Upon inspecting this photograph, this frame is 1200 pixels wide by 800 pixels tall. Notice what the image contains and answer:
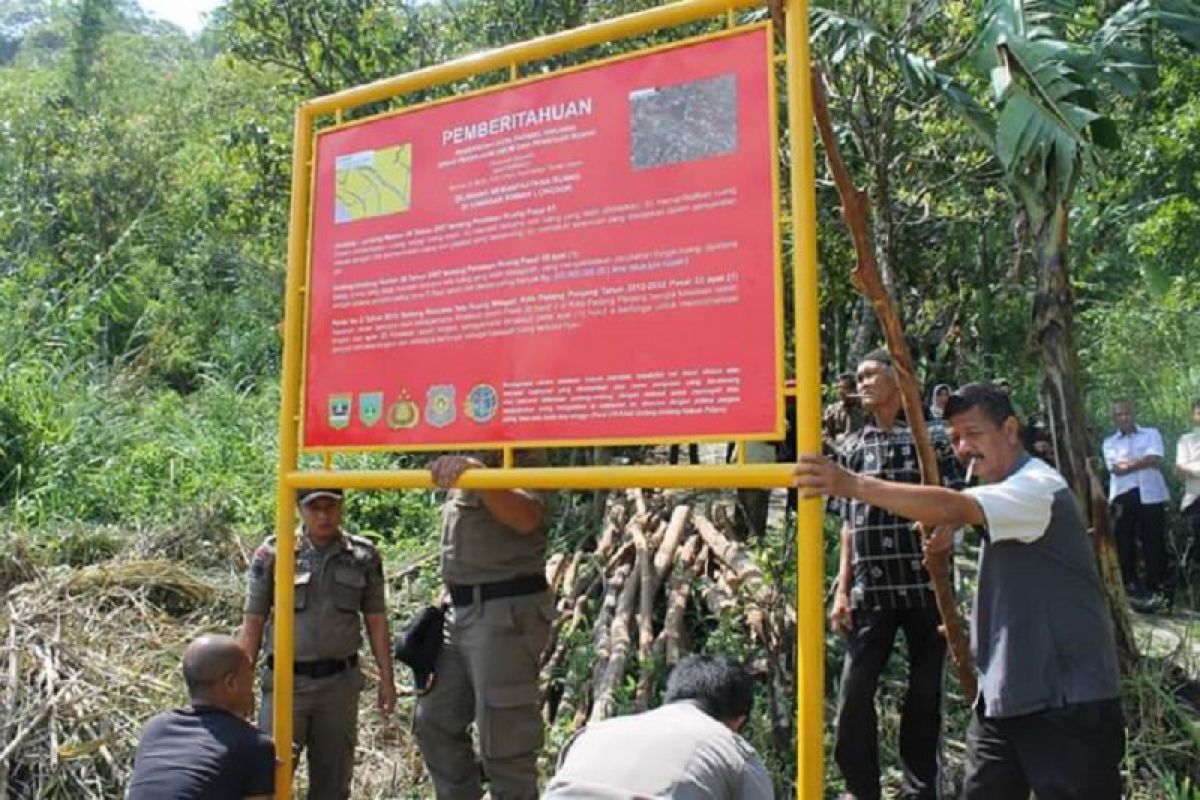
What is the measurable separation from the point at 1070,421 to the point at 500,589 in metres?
2.56

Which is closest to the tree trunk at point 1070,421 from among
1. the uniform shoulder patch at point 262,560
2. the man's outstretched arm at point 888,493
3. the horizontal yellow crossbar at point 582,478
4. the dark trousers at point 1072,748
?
the dark trousers at point 1072,748

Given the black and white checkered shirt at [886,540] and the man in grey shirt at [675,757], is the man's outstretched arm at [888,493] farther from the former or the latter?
the black and white checkered shirt at [886,540]

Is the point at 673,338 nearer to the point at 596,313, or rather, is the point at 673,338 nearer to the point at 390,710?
the point at 596,313

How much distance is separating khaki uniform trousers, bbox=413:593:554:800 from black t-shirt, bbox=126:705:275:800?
0.90 m

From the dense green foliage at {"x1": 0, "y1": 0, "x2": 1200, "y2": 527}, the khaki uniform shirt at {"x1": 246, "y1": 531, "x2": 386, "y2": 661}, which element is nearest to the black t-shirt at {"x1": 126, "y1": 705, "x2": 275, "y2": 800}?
the khaki uniform shirt at {"x1": 246, "y1": 531, "x2": 386, "y2": 661}

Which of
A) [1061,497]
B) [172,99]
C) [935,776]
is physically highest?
[172,99]

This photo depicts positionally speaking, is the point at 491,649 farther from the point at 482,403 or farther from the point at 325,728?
the point at 482,403

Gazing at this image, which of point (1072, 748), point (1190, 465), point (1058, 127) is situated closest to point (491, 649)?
point (1072, 748)

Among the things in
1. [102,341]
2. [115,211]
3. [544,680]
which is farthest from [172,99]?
[544,680]

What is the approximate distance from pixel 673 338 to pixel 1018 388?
9.06 m

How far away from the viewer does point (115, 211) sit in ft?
60.3

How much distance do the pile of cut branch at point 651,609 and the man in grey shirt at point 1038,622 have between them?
185cm

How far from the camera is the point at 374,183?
140 inches

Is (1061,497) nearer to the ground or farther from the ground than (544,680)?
farther from the ground
